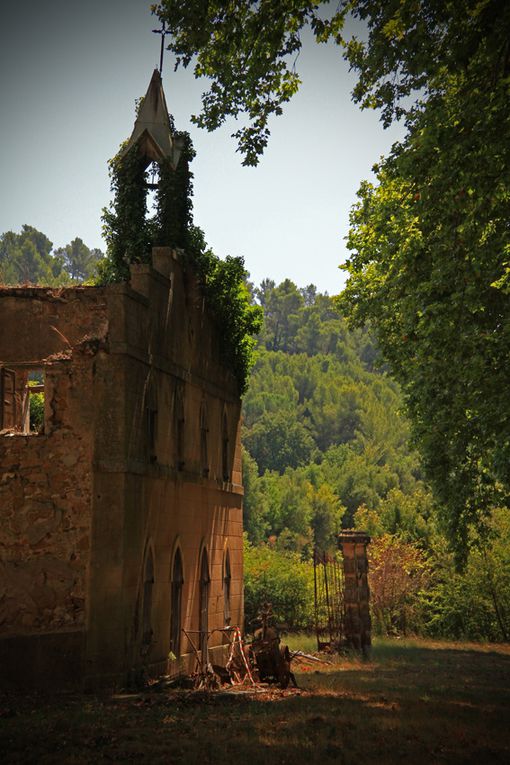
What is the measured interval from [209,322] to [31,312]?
6.05 meters

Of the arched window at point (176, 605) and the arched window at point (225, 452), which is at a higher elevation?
the arched window at point (225, 452)

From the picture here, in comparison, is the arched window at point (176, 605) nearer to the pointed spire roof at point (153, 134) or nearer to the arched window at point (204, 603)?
the arched window at point (204, 603)

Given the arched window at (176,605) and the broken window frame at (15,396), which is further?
the arched window at (176,605)

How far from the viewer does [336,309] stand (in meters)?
27.5

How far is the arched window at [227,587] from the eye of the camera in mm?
21969

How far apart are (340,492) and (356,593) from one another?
207 ft

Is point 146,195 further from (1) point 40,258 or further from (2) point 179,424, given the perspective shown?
(1) point 40,258

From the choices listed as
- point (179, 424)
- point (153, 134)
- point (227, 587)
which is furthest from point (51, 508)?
point (153, 134)

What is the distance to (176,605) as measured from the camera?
715 inches

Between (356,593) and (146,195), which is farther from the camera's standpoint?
(356,593)

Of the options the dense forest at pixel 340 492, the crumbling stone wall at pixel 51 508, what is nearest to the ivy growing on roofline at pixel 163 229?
the dense forest at pixel 340 492

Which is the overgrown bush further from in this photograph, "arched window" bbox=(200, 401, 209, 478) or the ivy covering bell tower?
the ivy covering bell tower

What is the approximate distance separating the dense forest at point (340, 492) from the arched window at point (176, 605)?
7.98 m

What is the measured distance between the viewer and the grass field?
9867mm
